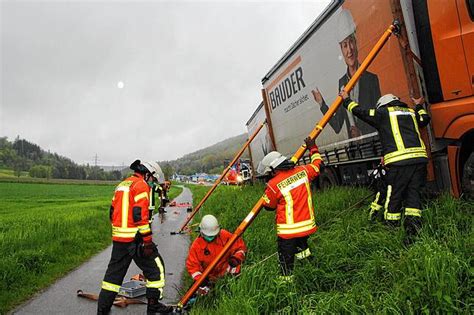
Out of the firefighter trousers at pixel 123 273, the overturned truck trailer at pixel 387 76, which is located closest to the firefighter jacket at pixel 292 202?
the firefighter trousers at pixel 123 273

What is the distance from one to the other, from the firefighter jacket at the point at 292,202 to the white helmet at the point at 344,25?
3.19 meters

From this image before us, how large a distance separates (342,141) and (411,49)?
7.83 ft

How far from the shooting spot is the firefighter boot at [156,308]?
3904mm

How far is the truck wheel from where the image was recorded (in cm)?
414

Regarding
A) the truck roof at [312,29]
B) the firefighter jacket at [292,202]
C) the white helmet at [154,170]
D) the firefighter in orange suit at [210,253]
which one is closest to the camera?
the firefighter jacket at [292,202]

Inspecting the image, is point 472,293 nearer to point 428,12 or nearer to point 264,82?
point 428,12

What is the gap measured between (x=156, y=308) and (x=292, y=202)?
1924 millimetres

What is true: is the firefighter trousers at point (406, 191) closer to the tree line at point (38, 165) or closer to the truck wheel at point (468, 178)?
the truck wheel at point (468, 178)

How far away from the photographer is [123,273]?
4047 mm

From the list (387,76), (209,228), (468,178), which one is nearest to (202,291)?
(209,228)

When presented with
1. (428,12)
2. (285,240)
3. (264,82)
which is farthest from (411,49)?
(264,82)

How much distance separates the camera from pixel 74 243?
25.9 feet

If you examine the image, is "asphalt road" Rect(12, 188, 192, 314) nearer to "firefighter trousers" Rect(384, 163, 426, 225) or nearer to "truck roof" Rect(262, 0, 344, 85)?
"firefighter trousers" Rect(384, 163, 426, 225)

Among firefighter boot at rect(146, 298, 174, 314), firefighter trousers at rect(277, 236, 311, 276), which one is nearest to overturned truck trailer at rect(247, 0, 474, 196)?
firefighter trousers at rect(277, 236, 311, 276)
